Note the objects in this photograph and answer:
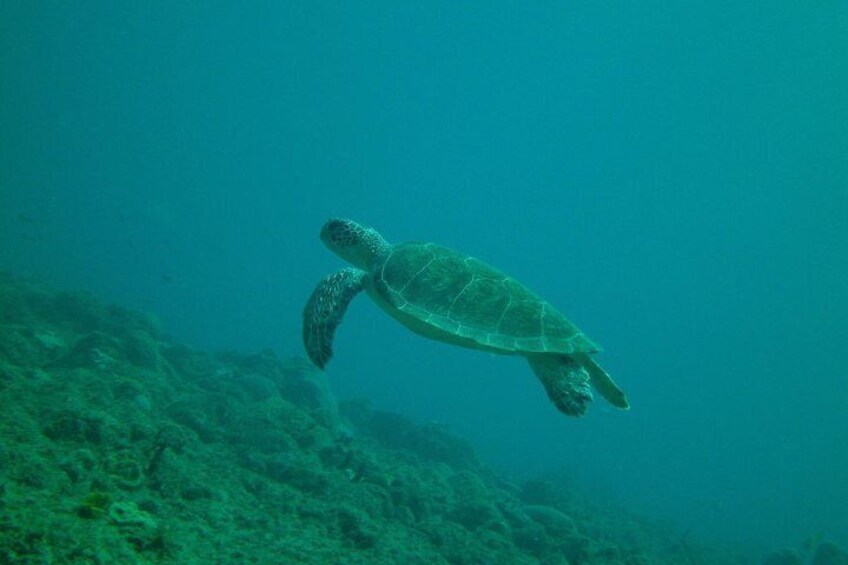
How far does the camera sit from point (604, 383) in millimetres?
6355

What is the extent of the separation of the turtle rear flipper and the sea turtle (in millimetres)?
13

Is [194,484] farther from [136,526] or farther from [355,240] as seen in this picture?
[355,240]

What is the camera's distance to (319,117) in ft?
498

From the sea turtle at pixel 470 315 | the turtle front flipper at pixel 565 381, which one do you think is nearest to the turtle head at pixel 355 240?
the sea turtle at pixel 470 315

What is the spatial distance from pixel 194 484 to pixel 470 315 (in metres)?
3.67

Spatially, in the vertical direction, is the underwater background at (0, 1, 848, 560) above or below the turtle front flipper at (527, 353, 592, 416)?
above

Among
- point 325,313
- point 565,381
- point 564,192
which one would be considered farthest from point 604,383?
point 564,192

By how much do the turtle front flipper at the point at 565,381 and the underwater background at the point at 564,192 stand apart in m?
32.3

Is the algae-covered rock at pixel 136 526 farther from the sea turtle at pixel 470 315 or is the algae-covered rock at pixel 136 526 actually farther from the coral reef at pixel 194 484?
the sea turtle at pixel 470 315

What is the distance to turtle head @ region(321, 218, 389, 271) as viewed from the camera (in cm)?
755

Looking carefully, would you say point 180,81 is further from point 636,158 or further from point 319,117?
point 636,158

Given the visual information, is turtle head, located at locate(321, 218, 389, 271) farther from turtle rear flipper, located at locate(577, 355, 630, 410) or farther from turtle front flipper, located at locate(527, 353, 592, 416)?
turtle rear flipper, located at locate(577, 355, 630, 410)

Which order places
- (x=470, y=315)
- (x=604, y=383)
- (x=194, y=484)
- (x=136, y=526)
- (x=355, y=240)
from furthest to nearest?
1. (x=355, y=240)
2. (x=604, y=383)
3. (x=470, y=315)
4. (x=194, y=484)
5. (x=136, y=526)

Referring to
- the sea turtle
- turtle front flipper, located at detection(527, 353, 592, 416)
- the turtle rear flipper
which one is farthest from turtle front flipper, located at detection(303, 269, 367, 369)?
the turtle rear flipper
